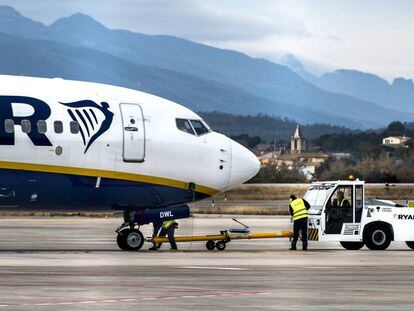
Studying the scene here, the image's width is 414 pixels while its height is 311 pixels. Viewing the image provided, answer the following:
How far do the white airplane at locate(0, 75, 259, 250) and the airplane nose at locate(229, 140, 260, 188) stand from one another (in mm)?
32

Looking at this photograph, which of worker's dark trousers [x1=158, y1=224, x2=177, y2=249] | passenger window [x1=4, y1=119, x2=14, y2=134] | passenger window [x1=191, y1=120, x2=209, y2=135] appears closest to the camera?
passenger window [x1=4, y1=119, x2=14, y2=134]

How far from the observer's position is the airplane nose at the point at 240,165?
41438 mm

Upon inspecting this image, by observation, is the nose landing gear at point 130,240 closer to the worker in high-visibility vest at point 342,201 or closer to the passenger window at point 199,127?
the passenger window at point 199,127

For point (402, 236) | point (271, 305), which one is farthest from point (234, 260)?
point (271, 305)

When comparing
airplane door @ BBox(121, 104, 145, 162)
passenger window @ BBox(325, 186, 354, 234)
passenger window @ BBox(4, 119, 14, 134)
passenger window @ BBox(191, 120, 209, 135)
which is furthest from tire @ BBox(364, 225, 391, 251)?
passenger window @ BBox(4, 119, 14, 134)

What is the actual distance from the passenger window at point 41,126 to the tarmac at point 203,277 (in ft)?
12.0

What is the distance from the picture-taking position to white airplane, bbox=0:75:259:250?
3809cm

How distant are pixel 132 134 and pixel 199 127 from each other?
2656 millimetres

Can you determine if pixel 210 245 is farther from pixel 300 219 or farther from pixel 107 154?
pixel 107 154

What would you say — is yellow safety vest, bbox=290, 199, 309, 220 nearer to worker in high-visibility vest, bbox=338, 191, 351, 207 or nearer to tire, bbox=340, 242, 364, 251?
worker in high-visibility vest, bbox=338, 191, 351, 207

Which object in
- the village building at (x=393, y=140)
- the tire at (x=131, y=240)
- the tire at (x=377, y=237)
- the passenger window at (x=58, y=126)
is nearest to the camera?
the passenger window at (x=58, y=126)

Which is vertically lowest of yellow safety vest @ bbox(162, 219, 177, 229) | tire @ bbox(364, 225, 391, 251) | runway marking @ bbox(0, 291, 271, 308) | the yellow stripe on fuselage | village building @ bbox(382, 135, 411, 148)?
runway marking @ bbox(0, 291, 271, 308)

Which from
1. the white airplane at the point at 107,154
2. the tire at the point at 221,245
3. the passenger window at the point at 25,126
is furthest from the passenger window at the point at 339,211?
the passenger window at the point at 25,126

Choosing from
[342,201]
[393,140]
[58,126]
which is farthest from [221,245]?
[393,140]
